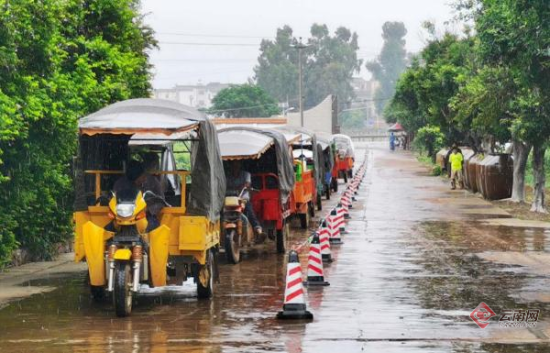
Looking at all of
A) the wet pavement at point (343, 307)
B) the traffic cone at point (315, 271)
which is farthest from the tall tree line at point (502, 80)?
the traffic cone at point (315, 271)

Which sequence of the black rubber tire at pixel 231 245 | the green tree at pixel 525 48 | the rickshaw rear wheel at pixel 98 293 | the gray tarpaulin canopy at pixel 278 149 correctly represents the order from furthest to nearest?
1. the gray tarpaulin canopy at pixel 278 149
2. the green tree at pixel 525 48
3. the black rubber tire at pixel 231 245
4. the rickshaw rear wheel at pixel 98 293

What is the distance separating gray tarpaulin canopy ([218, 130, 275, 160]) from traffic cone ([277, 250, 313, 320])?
782cm

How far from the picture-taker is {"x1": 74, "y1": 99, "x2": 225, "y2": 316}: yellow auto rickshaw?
14188 mm

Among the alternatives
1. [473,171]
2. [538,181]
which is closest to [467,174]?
[473,171]

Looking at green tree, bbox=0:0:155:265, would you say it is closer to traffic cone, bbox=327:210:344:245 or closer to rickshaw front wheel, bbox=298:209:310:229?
traffic cone, bbox=327:210:344:245

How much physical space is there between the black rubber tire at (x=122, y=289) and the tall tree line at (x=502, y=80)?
33.8 ft

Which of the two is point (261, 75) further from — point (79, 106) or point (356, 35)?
point (79, 106)

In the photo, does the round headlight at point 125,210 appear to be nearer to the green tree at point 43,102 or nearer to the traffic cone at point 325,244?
the green tree at point 43,102

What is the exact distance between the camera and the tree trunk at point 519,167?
38.9 metres

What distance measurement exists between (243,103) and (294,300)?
125 metres

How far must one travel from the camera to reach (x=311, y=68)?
178 metres

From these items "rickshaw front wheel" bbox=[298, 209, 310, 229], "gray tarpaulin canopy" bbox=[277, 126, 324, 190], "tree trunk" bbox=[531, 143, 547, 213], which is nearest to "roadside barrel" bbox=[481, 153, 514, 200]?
"tree trunk" bbox=[531, 143, 547, 213]

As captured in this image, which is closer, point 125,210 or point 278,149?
point 125,210

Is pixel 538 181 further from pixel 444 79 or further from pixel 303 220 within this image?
pixel 444 79
